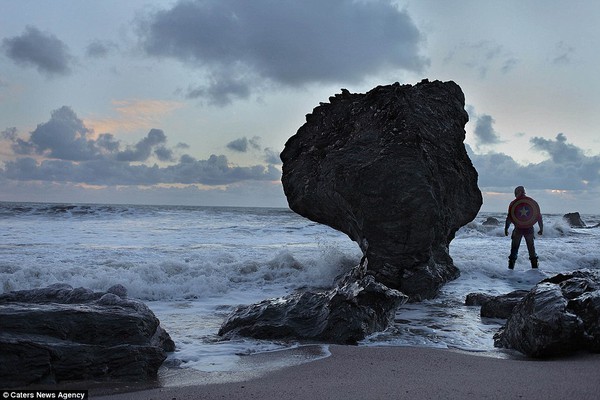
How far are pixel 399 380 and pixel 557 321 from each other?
1791 millimetres

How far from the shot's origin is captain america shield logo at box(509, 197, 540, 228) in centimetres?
1186

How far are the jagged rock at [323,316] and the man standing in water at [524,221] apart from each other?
6772mm

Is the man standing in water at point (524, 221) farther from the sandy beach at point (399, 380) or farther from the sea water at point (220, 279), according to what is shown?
the sandy beach at point (399, 380)

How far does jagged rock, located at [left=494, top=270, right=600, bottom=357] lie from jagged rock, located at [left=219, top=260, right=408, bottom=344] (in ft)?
4.95

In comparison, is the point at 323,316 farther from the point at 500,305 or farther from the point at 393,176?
the point at 393,176

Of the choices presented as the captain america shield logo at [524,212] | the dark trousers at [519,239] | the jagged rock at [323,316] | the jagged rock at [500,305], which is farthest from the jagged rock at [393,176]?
the jagged rock at [323,316]

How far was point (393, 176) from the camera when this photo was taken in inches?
335

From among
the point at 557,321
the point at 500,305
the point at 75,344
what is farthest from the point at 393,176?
the point at 75,344

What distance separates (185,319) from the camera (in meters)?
6.86

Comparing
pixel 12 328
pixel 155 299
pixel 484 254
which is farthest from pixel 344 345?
pixel 484 254

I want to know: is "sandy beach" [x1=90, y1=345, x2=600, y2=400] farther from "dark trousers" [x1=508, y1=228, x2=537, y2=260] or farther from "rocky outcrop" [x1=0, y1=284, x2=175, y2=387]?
"dark trousers" [x1=508, y1=228, x2=537, y2=260]

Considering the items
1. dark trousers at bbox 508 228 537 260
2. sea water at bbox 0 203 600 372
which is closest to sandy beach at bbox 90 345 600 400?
sea water at bbox 0 203 600 372

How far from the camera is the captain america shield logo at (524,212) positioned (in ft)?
38.9

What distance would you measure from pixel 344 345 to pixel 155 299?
4.73 metres
